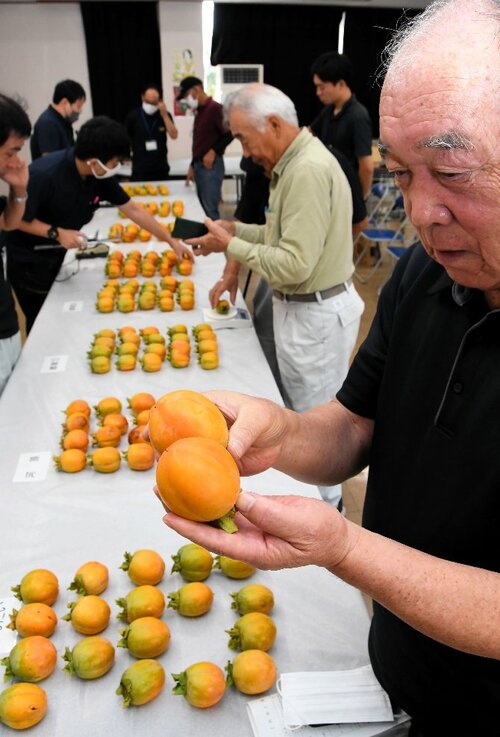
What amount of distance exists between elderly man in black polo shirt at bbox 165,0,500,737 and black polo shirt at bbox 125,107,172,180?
25.0 feet

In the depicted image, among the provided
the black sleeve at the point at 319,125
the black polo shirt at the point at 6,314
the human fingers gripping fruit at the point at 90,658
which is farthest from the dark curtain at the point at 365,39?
the human fingers gripping fruit at the point at 90,658

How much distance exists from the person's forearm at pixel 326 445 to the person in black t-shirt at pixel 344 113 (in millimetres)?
4197

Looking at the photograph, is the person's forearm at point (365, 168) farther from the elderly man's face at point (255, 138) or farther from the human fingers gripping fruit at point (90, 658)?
the human fingers gripping fruit at point (90, 658)

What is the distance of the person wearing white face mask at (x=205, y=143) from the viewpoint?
731 cm

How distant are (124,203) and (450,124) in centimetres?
367

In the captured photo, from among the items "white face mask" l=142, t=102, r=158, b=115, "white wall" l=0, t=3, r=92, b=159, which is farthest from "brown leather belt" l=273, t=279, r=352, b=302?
"white wall" l=0, t=3, r=92, b=159

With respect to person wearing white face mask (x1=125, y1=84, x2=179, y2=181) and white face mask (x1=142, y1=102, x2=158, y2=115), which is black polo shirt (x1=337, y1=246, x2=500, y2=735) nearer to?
person wearing white face mask (x1=125, y1=84, x2=179, y2=181)

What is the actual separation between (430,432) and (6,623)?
1.18 meters

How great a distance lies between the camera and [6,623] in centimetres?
144

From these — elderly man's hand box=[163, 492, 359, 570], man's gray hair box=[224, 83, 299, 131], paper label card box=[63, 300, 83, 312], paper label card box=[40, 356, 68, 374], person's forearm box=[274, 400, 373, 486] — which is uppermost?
man's gray hair box=[224, 83, 299, 131]

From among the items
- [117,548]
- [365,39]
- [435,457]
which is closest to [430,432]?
[435,457]

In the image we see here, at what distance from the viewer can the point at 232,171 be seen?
8.94 meters

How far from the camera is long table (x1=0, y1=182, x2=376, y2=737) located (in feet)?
4.09

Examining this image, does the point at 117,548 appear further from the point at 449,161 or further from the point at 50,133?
the point at 50,133
